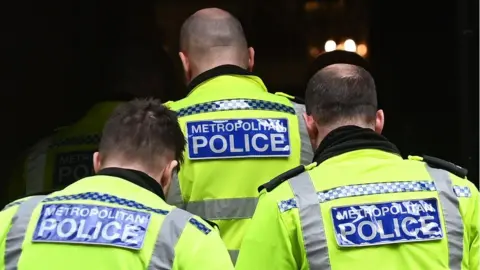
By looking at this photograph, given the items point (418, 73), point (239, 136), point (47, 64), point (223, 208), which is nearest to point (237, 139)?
point (239, 136)

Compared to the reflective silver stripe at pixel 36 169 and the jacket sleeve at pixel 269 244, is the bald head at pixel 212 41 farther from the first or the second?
the jacket sleeve at pixel 269 244

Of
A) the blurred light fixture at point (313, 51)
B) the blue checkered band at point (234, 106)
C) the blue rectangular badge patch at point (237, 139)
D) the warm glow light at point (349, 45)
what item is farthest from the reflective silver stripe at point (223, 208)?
the blurred light fixture at point (313, 51)

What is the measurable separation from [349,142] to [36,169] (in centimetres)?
141

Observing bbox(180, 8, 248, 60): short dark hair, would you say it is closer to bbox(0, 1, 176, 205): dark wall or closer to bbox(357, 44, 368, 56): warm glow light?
bbox(0, 1, 176, 205): dark wall

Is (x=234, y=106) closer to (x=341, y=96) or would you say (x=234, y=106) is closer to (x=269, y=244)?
(x=341, y=96)

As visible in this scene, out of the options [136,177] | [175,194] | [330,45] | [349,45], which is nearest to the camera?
[136,177]

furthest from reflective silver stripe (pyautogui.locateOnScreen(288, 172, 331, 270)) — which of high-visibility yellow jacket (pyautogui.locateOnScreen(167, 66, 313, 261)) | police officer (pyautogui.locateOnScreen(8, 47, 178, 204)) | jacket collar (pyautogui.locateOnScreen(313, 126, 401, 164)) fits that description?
police officer (pyautogui.locateOnScreen(8, 47, 178, 204))

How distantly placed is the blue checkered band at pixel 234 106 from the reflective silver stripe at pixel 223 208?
0.27 m

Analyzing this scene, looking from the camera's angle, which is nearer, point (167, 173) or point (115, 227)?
point (115, 227)

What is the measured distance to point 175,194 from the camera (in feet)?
8.84

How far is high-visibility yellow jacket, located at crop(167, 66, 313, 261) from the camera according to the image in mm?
2703

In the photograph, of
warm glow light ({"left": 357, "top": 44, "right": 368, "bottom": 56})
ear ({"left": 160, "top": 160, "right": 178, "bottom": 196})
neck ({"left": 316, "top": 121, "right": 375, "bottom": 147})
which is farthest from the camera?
warm glow light ({"left": 357, "top": 44, "right": 368, "bottom": 56})

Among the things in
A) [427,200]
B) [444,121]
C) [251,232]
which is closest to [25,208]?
[251,232]

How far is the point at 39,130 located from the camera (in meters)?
4.66
